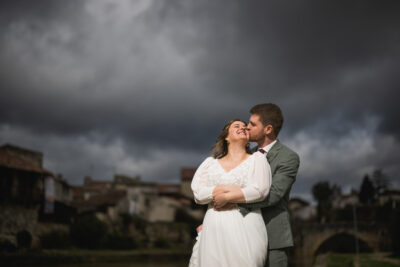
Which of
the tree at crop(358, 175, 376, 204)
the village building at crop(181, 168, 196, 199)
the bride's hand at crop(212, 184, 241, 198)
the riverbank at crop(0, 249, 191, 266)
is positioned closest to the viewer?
the bride's hand at crop(212, 184, 241, 198)

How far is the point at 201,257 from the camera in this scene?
385cm

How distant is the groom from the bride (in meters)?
0.13

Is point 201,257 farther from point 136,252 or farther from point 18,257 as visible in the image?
point 136,252

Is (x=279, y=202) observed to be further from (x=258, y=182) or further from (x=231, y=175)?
(x=231, y=175)

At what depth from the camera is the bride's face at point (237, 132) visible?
13.6 feet

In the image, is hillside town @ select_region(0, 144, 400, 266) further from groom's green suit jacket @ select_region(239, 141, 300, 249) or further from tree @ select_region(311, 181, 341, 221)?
groom's green suit jacket @ select_region(239, 141, 300, 249)

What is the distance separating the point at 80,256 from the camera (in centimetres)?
2875

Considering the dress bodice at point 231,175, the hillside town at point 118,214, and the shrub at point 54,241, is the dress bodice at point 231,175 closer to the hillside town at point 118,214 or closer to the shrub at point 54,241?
the hillside town at point 118,214

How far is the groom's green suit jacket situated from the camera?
12.6 ft

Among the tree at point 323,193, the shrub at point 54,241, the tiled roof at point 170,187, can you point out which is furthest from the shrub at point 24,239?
the tree at point 323,193

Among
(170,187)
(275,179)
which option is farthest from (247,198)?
(170,187)

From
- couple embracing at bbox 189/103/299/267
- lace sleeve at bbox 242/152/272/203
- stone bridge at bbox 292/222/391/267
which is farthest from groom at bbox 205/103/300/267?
stone bridge at bbox 292/222/391/267

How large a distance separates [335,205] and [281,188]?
77635 mm

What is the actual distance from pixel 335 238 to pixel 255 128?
5029 cm
